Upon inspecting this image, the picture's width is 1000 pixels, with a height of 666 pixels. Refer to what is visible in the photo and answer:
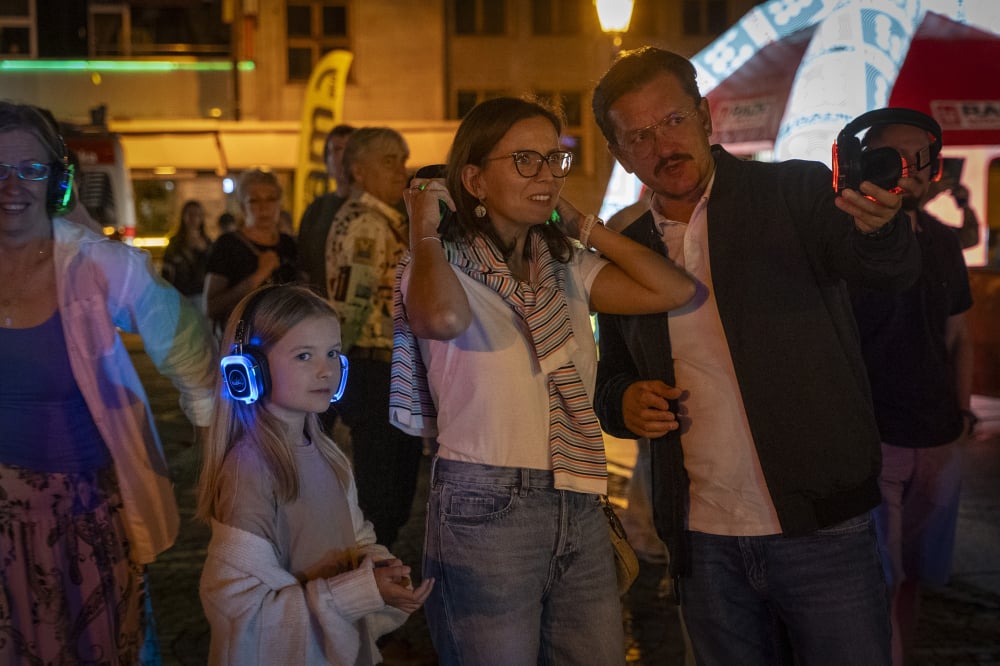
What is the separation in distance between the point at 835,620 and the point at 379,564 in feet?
3.82

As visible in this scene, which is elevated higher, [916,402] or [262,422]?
[262,422]

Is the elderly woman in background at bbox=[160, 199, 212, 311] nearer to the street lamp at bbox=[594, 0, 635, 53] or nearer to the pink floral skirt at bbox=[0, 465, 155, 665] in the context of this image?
the street lamp at bbox=[594, 0, 635, 53]

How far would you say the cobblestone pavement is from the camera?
461cm

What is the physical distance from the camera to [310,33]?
25891mm

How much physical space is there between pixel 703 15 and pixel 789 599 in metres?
26.7

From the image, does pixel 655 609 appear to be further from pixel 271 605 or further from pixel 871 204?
pixel 871 204

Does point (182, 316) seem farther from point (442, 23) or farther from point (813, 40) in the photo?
point (442, 23)

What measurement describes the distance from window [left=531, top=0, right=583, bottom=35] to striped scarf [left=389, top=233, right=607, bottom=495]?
82.0 ft

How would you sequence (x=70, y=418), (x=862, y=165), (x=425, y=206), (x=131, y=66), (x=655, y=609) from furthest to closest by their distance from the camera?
(x=131, y=66), (x=655, y=609), (x=70, y=418), (x=425, y=206), (x=862, y=165)

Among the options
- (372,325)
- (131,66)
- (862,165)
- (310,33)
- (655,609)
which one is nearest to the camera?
(862,165)

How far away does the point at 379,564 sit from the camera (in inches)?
101

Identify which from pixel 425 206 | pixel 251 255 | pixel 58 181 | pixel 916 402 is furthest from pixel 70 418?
pixel 916 402

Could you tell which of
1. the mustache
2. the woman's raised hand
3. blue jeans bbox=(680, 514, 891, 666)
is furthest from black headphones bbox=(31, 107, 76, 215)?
blue jeans bbox=(680, 514, 891, 666)

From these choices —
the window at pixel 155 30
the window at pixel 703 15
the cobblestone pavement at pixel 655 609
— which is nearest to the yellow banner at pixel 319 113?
the cobblestone pavement at pixel 655 609
